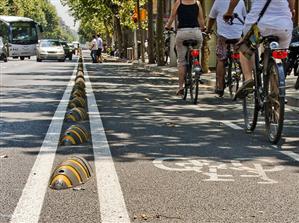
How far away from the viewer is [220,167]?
5211mm

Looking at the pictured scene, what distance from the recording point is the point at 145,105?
1079 centimetres

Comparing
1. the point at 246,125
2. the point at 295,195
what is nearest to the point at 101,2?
the point at 246,125

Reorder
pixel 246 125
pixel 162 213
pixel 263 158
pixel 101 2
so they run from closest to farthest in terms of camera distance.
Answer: pixel 162 213 < pixel 263 158 < pixel 246 125 < pixel 101 2

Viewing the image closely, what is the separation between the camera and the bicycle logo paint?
190 inches

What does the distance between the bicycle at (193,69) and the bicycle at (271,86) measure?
3.46m

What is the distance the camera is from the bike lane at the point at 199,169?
12.6 feet

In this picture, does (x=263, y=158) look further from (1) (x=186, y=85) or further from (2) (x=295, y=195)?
(1) (x=186, y=85)

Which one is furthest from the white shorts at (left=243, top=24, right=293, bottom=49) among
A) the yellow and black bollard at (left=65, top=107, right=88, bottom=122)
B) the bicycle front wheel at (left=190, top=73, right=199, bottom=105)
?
the bicycle front wheel at (left=190, top=73, right=199, bottom=105)

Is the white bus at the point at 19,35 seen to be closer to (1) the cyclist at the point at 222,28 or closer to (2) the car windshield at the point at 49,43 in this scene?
(2) the car windshield at the point at 49,43

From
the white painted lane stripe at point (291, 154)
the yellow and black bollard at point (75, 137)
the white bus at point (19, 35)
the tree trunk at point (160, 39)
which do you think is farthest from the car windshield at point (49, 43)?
the white painted lane stripe at point (291, 154)

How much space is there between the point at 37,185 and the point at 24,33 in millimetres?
46601

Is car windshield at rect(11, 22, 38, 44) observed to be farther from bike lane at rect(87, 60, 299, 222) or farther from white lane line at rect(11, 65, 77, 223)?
white lane line at rect(11, 65, 77, 223)

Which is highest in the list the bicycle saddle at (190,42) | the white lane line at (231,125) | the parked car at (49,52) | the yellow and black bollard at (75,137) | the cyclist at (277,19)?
the cyclist at (277,19)

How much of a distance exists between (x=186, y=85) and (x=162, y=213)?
7311 millimetres
